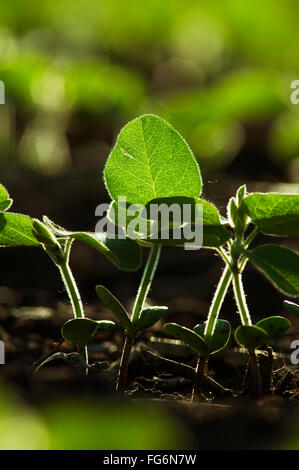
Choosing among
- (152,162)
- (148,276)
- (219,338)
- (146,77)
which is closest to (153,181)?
(152,162)

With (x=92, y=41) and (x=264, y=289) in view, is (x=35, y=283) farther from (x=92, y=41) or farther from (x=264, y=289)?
(x=92, y=41)

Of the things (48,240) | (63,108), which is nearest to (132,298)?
(48,240)

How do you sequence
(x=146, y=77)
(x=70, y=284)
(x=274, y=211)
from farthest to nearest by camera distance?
(x=146, y=77) < (x=70, y=284) < (x=274, y=211)

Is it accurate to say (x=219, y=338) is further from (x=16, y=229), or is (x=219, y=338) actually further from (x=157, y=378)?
(x=16, y=229)

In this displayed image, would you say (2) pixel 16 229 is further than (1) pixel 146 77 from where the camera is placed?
No

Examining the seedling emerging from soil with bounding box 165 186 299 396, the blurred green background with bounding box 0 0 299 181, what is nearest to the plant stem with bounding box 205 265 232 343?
the seedling emerging from soil with bounding box 165 186 299 396

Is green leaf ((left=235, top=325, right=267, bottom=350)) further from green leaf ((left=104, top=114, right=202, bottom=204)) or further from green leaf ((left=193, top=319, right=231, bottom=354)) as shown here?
green leaf ((left=104, top=114, right=202, bottom=204))
